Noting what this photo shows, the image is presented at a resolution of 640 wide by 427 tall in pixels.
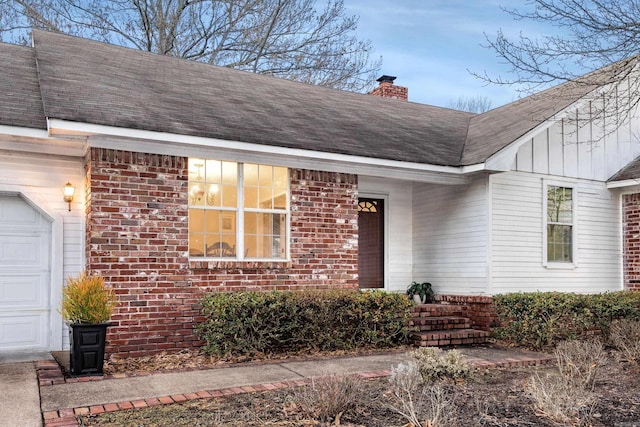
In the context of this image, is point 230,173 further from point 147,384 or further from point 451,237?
point 451,237

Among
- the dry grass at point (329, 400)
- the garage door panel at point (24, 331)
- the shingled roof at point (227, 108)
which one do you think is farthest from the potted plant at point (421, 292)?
the garage door panel at point (24, 331)

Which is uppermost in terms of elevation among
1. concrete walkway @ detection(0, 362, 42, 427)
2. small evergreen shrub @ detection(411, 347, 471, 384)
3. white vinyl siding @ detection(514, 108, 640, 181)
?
white vinyl siding @ detection(514, 108, 640, 181)

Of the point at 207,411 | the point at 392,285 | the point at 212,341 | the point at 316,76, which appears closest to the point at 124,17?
the point at 316,76

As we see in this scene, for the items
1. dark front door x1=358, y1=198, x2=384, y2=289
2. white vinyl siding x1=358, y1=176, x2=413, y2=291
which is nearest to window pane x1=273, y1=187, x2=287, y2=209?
white vinyl siding x1=358, y1=176, x2=413, y2=291

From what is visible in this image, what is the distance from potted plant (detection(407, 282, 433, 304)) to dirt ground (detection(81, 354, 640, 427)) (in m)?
4.84

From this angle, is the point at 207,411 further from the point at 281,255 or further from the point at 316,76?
the point at 316,76

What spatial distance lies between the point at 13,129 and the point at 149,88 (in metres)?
2.60

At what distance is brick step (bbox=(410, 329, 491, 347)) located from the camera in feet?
30.2

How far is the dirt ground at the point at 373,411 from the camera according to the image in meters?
4.74

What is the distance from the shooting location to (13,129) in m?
7.39

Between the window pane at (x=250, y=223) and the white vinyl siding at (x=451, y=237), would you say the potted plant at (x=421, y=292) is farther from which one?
the window pane at (x=250, y=223)

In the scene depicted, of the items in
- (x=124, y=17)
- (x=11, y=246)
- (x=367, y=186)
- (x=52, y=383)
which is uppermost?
(x=124, y=17)

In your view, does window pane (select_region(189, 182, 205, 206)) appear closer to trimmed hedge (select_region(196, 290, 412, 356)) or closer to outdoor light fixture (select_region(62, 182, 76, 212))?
trimmed hedge (select_region(196, 290, 412, 356))

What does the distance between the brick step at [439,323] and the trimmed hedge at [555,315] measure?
1.92ft
